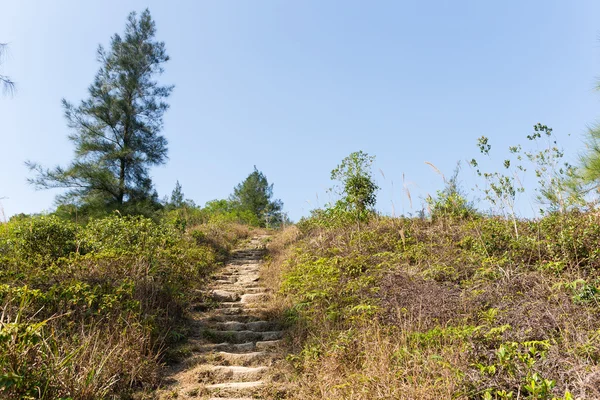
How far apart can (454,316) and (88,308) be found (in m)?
4.58

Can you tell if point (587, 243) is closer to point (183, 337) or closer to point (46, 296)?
point (183, 337)

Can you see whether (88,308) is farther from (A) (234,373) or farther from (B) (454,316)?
(B) (454,316)

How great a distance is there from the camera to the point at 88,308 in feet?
16.4

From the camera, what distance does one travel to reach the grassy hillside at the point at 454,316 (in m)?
3.04

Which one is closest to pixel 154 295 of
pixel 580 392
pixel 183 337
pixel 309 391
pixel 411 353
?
pixel 183 337

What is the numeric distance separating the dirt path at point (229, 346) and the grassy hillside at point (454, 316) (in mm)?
417

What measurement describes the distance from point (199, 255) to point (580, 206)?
Result: 8.38 metres

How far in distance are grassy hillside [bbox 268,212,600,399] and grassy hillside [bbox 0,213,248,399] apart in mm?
1866

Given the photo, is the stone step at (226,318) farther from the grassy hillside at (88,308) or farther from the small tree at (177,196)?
the small tree at (177,196)

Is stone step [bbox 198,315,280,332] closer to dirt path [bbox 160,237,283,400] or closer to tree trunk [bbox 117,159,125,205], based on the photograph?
dirt path [bbox 160,237,283,400]

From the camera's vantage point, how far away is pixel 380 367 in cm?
352

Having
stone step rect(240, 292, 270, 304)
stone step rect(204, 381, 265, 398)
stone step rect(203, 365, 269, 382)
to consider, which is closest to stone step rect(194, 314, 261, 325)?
stone step rect(240, 292, 270, 304)

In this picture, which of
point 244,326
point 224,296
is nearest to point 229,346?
point 244,326

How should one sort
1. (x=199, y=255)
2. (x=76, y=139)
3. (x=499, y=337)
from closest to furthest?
(x=499, y=337) < (x=199, y=255) < (x=76, y=139)
